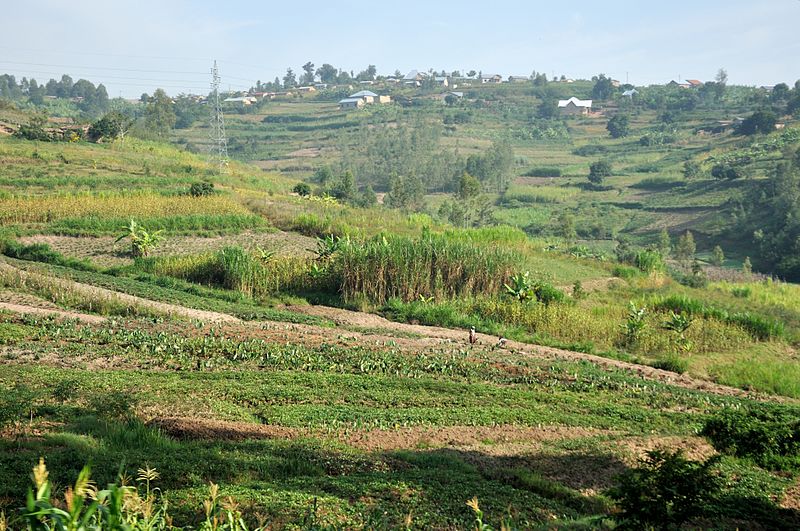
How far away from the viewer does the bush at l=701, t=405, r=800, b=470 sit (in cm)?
951

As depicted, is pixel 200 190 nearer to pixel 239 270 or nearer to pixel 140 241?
pixel 140 241

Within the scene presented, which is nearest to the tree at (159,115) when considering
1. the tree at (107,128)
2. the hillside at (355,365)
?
the tree at (107,128)

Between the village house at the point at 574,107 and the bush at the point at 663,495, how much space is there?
116688mm

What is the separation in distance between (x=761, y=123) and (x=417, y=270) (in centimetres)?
6859

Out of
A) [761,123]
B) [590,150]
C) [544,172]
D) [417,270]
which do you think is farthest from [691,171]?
[417,270]

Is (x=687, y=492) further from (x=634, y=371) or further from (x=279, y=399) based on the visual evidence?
(x=634, y=371)

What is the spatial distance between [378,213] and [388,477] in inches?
1152

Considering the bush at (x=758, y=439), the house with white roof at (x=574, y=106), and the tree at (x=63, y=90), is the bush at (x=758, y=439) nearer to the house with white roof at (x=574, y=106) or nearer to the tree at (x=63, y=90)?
the house with white roof at (x=574, y=106)

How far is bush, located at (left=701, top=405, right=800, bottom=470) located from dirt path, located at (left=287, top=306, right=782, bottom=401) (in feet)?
13.4

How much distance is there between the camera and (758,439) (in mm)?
9766

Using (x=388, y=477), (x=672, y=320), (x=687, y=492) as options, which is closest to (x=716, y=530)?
(x=687, y=492)

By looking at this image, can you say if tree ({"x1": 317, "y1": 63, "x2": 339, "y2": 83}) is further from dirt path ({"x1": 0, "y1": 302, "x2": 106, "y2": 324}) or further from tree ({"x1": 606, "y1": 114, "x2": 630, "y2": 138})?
dirt path ({"x1": 0, "y1": 302, "x2": 106, "y2": 324})

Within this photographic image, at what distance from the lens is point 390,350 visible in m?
13.8

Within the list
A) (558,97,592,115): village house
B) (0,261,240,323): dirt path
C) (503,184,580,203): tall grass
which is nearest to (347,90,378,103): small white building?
(558,97,592,115): village house
